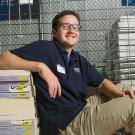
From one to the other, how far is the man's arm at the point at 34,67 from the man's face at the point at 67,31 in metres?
0.31

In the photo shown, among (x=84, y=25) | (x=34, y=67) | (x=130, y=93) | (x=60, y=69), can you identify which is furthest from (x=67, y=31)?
(x=84, y=25)

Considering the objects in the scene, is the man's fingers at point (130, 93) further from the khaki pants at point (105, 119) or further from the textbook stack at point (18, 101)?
the textbook stack at point (18, 101)

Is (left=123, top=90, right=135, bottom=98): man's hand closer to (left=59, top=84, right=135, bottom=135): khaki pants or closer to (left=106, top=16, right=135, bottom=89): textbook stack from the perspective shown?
(left=59, top=84, right=135, bottom=135): khaki pants

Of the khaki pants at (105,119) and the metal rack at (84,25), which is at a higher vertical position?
the metal rack at (84,25)

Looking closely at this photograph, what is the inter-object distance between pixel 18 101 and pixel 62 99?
0.26 m

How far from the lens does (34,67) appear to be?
182 centimetres

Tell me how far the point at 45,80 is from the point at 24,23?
944mm

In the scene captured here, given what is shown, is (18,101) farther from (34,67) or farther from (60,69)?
(60,69)

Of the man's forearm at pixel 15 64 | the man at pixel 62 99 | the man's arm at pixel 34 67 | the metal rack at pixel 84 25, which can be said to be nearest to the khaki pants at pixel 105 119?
the man at pixel 62 99

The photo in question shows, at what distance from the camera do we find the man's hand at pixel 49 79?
70.9 inches

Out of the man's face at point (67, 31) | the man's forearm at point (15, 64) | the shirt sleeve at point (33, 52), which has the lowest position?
the man's forearm at point (15, 64)

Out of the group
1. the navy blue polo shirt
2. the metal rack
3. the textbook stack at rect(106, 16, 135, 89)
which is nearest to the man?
the navy blue polo shirt

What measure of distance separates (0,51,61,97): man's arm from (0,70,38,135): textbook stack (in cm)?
4

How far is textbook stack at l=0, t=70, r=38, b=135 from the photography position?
1.75 m
